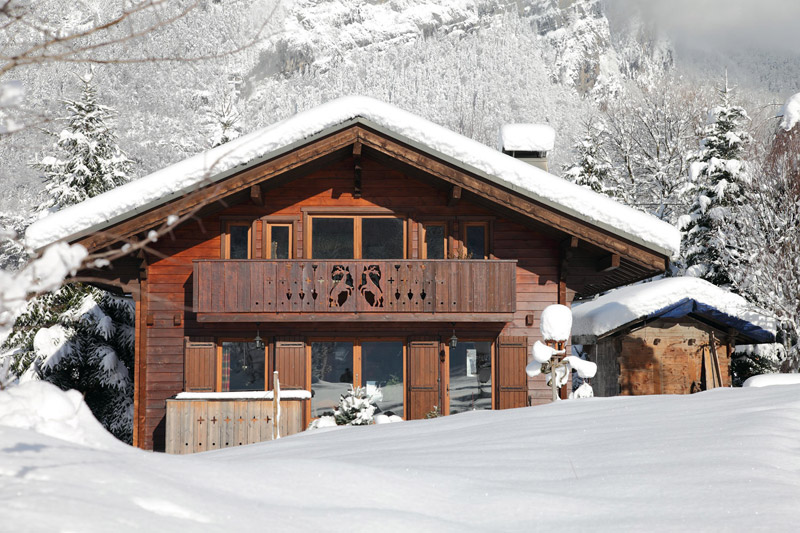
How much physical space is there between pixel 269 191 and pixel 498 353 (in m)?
5.51

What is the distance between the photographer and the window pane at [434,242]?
50.6 feet

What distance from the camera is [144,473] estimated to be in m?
3.12

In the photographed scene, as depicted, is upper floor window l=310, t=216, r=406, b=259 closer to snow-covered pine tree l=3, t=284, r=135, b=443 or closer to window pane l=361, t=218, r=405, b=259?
window pane l=361, t=218, r=405, b=259

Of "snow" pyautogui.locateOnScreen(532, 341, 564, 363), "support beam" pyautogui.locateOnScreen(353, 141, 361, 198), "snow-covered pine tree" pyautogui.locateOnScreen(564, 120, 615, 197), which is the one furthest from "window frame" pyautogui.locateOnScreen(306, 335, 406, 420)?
"snow-covered pine tree" pyautogui.locateOnScreen(564, 120, 615, 197)

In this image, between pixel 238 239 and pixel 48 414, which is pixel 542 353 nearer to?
pixel 238 239

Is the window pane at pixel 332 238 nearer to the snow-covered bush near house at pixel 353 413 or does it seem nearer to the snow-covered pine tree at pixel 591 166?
the snow-covered bush near house at pixel 353 413

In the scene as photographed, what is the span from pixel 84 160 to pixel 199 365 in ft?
35.3

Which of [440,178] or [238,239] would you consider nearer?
[440,178]

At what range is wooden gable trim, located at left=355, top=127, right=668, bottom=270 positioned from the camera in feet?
46.1

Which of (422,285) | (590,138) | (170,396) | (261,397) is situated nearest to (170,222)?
(261,397)

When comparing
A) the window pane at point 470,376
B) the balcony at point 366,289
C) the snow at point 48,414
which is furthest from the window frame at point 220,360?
the snow at point 48,414

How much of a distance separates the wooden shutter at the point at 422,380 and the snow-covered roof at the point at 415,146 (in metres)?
3.63

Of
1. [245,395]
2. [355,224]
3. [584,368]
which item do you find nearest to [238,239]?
[355,224]

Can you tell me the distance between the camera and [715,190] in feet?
81.6
